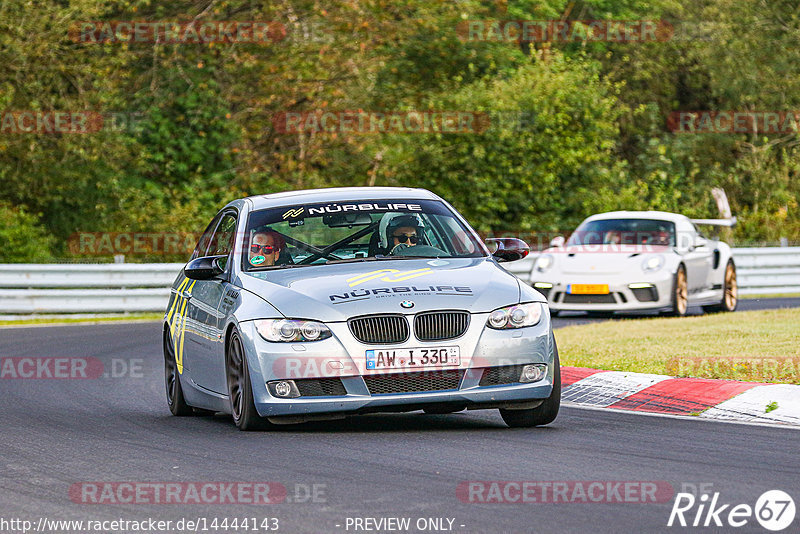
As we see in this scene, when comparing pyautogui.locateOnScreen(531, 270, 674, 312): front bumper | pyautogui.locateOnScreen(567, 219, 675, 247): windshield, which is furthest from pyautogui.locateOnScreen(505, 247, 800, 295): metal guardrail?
pyautogui.locateOnScreen(531, 270, 674, 312): front bumper

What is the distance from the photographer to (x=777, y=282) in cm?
2689

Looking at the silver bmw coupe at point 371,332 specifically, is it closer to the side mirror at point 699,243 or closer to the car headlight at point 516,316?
the car headlight at point 516,316

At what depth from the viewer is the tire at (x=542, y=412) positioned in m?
9.19

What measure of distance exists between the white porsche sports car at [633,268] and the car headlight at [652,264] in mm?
14

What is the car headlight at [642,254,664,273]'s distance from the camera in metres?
20.4

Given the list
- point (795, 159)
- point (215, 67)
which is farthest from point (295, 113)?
point (795, 159)

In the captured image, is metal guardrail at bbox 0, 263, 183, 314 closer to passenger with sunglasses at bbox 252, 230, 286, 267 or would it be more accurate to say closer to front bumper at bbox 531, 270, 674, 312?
front bumper at bbox 531, 270, 674, 312

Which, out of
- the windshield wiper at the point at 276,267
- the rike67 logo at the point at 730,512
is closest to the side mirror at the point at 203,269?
the windshield wiper at the point at 276,267

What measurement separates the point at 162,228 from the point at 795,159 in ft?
59.8

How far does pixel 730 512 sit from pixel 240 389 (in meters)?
3.89

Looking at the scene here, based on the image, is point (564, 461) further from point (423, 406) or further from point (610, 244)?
point (610, 244)

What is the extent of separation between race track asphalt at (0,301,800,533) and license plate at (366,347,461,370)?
44cm

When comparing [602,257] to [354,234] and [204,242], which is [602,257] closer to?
[204,242]

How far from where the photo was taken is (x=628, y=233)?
2142 centimetres
